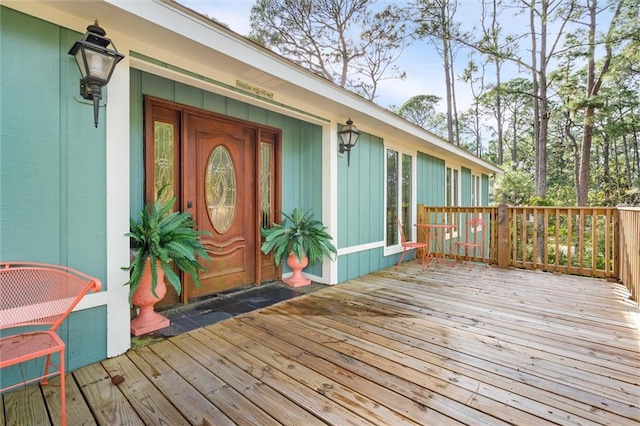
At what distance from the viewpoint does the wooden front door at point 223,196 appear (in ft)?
10.5

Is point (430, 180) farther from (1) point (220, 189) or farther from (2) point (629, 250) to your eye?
(1) point (220, 189)

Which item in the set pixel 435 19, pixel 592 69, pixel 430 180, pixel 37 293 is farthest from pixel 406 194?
pixel 592 69

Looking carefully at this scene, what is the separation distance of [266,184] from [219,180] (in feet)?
2.17

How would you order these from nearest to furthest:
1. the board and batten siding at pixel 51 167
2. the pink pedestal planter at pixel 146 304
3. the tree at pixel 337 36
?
the board and batten siding at pixel 51 167
the pink pedestal planter at pixel 146 304
the tree at pixel 337 36

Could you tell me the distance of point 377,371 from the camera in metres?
1.87

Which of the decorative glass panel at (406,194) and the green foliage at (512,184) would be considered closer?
the decorative glass panel at (406,194)

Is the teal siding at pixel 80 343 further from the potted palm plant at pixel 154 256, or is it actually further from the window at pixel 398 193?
the window at pixel 398 193

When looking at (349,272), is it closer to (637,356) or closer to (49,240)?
(637,356)

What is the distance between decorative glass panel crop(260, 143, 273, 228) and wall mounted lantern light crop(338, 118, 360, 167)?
950mm

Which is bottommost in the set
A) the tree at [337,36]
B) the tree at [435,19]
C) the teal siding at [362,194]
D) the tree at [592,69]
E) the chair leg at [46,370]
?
the chair leg at [46,370]

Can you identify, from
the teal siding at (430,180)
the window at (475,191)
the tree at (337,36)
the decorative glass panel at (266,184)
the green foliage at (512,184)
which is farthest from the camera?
the green foliage at (512,184)

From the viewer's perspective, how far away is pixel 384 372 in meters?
1.86

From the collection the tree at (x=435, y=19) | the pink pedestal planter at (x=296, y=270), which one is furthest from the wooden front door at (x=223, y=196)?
the tree at (x=435, y=19)

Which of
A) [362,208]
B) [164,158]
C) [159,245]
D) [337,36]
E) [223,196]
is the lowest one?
[159,245]
